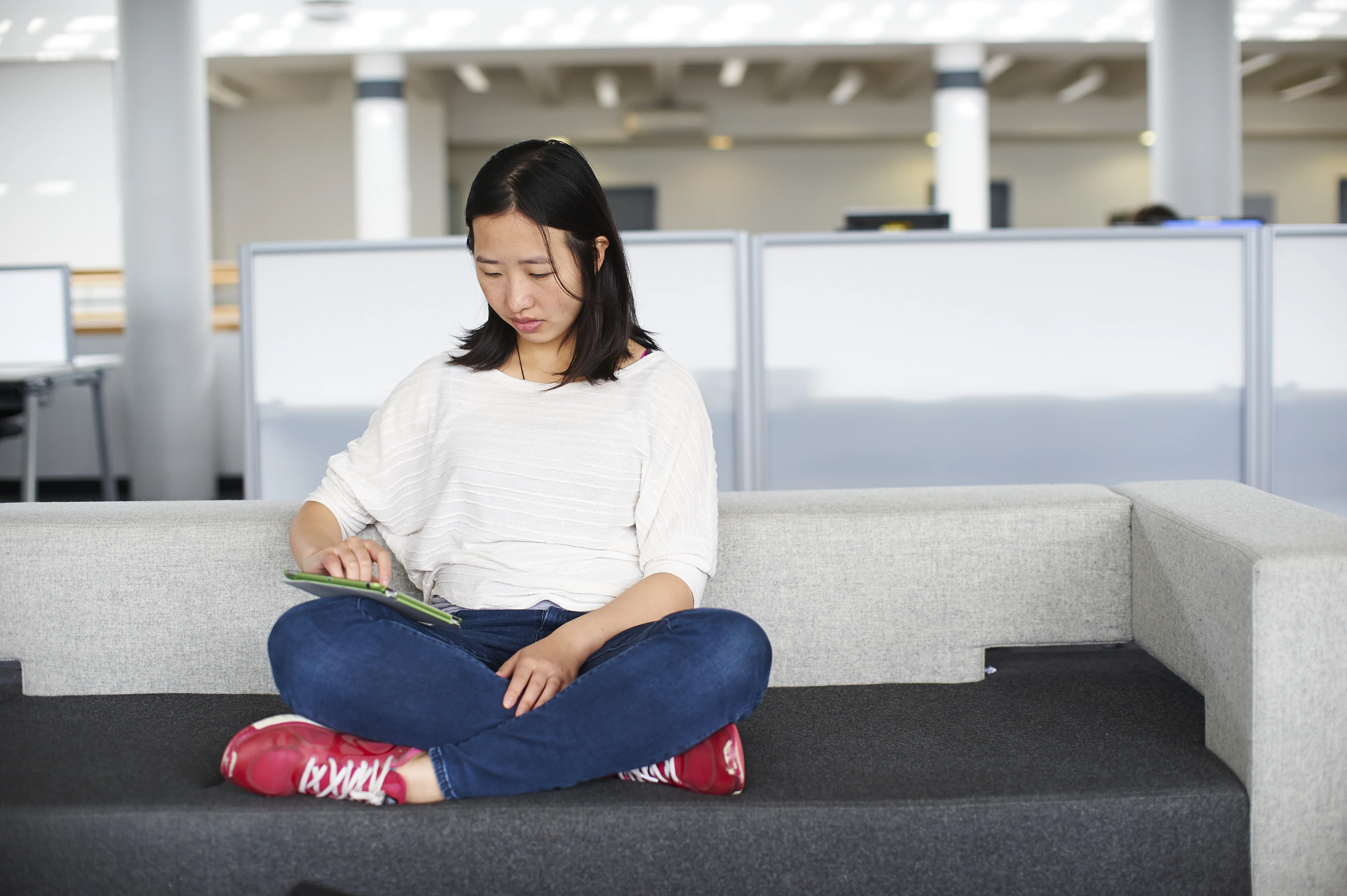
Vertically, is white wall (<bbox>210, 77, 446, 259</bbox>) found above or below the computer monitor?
above

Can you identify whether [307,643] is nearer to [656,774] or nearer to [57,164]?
[656,774]

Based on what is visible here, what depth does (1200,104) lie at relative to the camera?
243 inches

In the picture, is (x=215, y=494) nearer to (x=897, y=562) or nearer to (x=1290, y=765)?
(x=897, y=562)

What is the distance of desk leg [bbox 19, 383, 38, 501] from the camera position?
4668mm

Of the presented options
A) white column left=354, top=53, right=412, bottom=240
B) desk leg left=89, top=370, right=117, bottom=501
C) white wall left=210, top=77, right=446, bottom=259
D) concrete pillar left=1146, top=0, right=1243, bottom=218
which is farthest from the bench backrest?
white wall left=210, top=77, right=446, bottom=259

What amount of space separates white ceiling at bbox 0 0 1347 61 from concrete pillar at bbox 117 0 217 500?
3.65m

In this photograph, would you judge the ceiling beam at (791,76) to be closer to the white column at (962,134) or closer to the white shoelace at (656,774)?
the white column at (962,134)

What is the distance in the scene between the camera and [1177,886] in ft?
4.49

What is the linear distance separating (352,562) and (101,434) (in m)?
4.21

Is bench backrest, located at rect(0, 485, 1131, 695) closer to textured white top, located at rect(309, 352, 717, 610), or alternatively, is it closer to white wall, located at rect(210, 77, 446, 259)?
textured white top, located at rect(309, 352, 717, 610)

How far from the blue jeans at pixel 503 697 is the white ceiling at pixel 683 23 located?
8059 millimetres

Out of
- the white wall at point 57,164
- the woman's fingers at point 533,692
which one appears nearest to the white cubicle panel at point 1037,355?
the woman's fingers at point 533,692

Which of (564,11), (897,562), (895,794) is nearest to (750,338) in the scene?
(897,562)

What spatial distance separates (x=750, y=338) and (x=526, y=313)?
1.51 m
